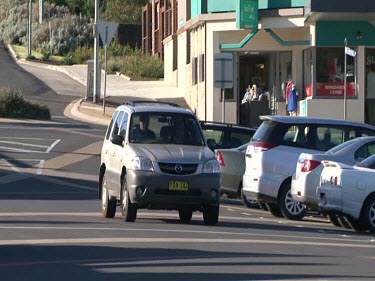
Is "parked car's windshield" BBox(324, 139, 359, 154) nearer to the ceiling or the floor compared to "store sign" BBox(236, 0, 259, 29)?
nearer to the floor

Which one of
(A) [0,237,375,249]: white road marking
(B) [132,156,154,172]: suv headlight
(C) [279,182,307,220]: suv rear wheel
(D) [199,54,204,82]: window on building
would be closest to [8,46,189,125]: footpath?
(D) [199,54,204,82]: window on building

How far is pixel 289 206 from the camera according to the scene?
21.0m

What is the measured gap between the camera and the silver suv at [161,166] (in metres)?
18.1

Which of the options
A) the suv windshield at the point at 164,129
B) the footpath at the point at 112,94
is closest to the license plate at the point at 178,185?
the suv windshield at the point at 164,129

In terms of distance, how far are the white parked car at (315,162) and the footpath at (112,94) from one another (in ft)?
75.9

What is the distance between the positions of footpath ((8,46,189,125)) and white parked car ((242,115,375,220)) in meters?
21.8

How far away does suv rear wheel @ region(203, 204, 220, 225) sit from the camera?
18500 millimetres

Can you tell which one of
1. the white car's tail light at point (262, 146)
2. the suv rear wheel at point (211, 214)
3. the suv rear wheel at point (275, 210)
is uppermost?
the white car's tail light at point (262, 146)

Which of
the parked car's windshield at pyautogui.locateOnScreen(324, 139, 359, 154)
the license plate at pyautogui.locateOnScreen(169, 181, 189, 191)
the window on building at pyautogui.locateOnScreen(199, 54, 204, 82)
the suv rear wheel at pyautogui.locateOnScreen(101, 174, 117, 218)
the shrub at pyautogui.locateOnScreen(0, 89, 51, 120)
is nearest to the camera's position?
the license plate at pyautogui.locateOnScreen(169, 181, 189, 191)

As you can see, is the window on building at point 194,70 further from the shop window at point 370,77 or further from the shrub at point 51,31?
the shrub at point 51,31

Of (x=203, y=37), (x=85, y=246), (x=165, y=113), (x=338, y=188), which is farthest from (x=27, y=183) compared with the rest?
(x=203, y=37)

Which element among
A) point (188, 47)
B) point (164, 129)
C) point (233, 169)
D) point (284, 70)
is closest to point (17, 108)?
point (284, 70)

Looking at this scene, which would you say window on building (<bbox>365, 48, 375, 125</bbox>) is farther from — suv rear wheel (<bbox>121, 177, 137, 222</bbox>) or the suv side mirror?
suv rear wheel (<bbox>121, 177, 137, 222</bbox>)

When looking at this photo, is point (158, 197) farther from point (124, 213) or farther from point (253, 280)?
point (253, 280)
